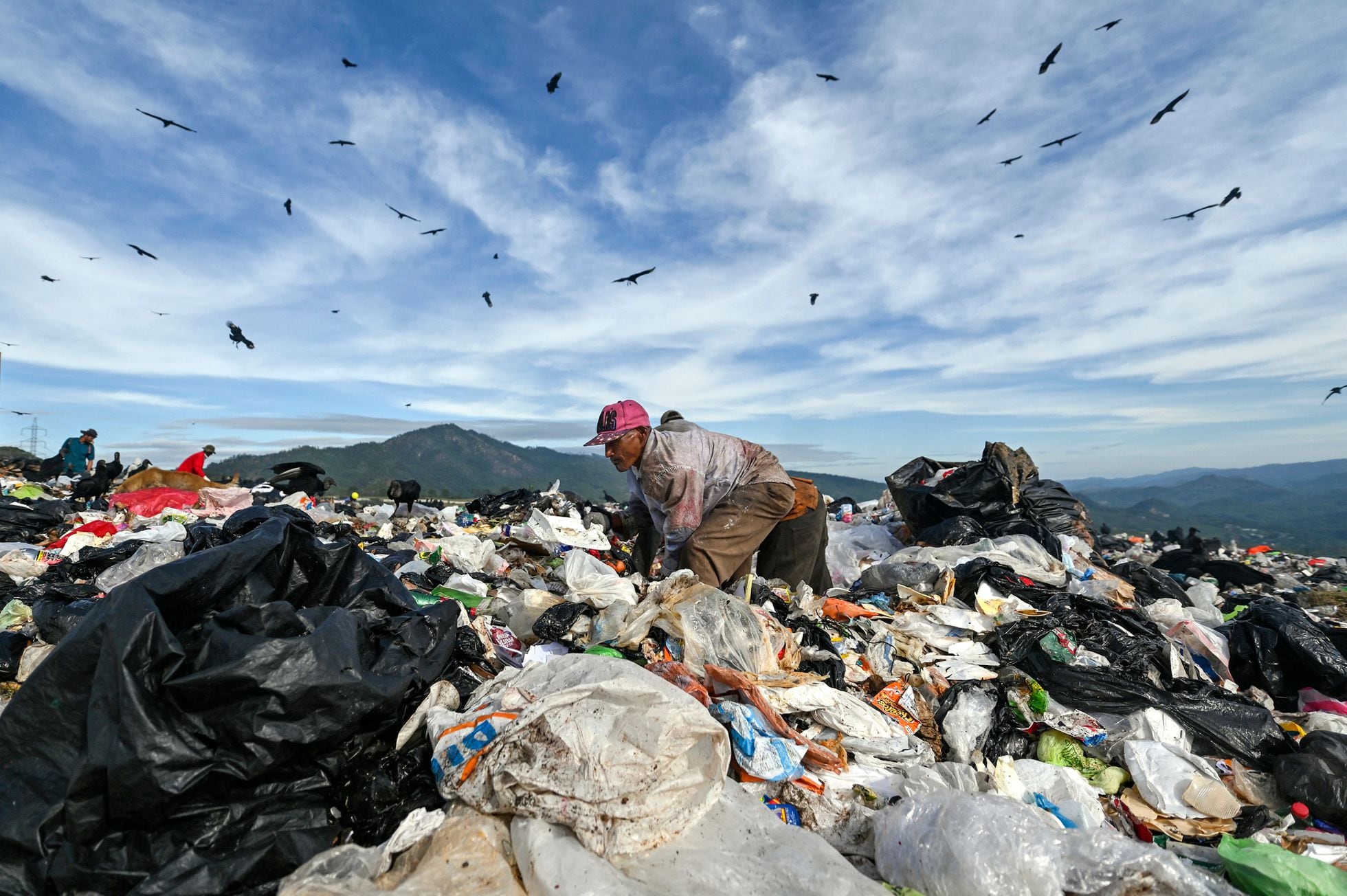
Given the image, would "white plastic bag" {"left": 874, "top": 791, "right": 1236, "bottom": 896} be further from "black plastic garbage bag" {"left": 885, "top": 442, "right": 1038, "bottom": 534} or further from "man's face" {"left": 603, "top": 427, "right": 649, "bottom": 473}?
"black plastic garbage bag" {"left": 885, "top": 442, "right": 1038, "bottom": 534}

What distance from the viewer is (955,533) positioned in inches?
234

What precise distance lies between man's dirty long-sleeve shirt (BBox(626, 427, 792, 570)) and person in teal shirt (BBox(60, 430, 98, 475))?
14.9 meters

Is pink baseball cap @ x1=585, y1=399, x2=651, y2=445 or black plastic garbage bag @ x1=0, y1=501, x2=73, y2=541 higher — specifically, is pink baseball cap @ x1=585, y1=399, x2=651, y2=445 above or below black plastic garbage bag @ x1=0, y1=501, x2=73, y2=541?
above

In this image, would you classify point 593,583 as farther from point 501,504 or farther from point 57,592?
point 501,504

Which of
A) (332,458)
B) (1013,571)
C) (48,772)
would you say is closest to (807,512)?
(1013,571)

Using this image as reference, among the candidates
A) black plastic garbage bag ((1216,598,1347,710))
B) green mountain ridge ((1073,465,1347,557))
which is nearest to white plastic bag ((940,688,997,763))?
black plastic garbage bag ((1216,598,1347,710))

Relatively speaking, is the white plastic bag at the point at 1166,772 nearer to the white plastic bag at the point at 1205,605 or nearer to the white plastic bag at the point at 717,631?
the white plastic bag at the point at 717,631

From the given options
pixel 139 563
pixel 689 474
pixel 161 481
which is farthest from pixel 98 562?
pixel 161 481

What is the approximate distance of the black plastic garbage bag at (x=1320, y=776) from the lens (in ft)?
7.86

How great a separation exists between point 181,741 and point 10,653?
1758 mm

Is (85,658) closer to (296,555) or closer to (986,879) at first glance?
(296,555)

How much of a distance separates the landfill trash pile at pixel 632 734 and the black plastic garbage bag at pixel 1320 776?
0.4 inches

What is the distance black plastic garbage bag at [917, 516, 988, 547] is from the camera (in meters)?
5.89

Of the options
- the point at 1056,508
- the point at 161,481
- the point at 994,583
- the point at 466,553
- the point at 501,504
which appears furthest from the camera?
the point at 501,504
